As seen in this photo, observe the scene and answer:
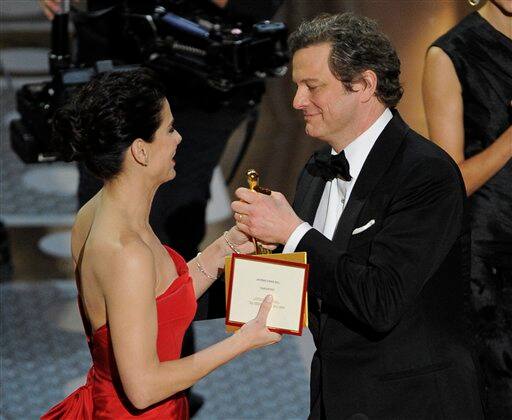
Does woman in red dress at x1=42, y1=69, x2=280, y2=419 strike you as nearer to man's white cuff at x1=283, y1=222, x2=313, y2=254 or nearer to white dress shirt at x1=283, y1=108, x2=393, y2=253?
man's white cuff at x1=283, y1=222, x2=313, y2=254

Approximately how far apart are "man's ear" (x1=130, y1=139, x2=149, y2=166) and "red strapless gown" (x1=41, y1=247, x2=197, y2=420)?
31cm

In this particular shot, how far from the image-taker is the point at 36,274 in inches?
189

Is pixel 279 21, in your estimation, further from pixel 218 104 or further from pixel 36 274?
pixel 36 274

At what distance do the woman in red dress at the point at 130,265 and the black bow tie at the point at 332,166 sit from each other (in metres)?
0.35

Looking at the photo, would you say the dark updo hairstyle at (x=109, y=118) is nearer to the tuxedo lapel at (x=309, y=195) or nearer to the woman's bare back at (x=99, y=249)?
the woman's bare back at (x=99, y=249)

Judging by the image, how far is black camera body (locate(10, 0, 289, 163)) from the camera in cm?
353

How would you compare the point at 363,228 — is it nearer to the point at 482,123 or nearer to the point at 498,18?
the point at 482,123

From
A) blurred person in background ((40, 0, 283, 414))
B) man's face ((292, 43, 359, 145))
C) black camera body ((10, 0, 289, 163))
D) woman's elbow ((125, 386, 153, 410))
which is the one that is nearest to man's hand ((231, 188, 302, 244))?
man's face ((292, 43, 359, 145))

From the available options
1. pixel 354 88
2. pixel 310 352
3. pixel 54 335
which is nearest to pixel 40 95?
pixel 54 335

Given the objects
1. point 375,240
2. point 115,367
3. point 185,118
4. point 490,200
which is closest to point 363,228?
point 375,240

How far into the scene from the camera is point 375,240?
225cm

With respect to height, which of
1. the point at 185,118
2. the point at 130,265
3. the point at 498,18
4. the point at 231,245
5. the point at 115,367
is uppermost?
the point at 498,18

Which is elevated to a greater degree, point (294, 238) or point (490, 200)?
point (294, 238)

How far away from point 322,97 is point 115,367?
74 cm
